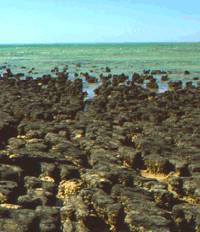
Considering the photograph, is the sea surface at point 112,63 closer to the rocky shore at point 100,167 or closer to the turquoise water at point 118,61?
the turquoise water at point 118,61

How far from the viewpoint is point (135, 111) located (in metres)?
24.8

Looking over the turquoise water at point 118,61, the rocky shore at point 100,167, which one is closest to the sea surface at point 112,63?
the turquoise water at point 118,61

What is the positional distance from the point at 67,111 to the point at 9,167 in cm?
1074

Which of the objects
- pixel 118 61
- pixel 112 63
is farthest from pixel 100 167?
pixel 118 61

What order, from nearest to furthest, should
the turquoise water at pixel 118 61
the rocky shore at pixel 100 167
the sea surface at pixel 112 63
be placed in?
the rocky shore at pixel 100 167, the sea surface at pixel 112 63, the turquoise water at pixel 118 61

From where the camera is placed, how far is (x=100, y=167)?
47.7ft

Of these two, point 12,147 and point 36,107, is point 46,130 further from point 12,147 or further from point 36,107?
point 36,107

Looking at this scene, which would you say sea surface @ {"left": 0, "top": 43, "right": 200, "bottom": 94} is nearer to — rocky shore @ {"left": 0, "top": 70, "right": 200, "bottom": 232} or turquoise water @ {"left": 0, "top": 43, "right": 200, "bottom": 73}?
turquoise water @ {"left": 0, "top": 43, "right": 200, "bottom": 73}

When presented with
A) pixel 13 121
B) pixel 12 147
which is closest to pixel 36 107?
pixel 13 121

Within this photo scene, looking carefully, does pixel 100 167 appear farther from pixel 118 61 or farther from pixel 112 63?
pixel 118 61

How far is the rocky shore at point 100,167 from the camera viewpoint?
36.1ft

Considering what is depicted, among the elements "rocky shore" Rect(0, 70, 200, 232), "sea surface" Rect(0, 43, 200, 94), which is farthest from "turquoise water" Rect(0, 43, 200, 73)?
"rocky shore" Rect(0, 70, 200, 232)

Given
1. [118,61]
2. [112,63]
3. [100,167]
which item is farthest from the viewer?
[118,61]

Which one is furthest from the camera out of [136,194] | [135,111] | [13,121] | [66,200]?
[135,111]
